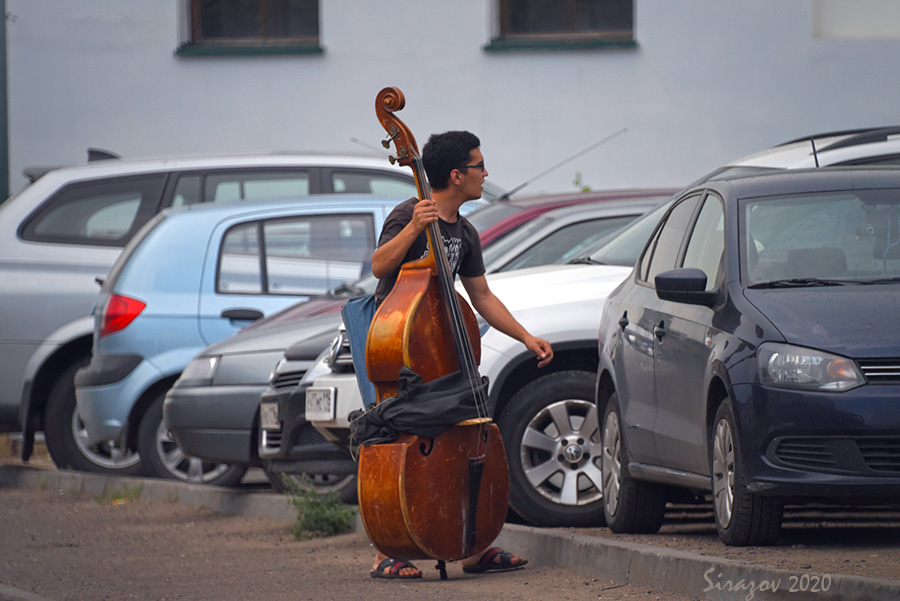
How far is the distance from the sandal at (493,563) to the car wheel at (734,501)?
0.96 metres

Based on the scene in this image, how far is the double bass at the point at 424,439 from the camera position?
590 cm

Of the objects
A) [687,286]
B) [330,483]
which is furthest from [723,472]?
[330,483]

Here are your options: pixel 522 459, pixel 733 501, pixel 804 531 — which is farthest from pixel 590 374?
pixel 733 501

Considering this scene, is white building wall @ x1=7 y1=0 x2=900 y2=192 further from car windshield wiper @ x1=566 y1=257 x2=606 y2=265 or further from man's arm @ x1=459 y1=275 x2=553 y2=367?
man's arm @ x1=459 y1=275 x2=553 y2=367

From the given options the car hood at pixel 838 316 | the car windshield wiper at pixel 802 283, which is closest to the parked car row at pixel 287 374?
the car windshield wiper at pixel 802 283

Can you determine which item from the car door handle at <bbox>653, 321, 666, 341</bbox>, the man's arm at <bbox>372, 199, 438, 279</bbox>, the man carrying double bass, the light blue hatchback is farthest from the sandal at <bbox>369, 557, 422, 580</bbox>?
the light blue hatchback

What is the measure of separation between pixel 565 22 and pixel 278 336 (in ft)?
25.3

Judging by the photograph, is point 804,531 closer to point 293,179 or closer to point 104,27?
point 293,179

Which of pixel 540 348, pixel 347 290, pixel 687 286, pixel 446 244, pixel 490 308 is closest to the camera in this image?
pixel 687 286

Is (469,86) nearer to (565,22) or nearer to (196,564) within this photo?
(565,22)

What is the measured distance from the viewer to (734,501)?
5.77 metres

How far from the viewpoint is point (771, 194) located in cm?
638

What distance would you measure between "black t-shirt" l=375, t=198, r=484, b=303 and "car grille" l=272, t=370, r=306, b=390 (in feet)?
8.00

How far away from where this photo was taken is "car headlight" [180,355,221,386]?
945cm
